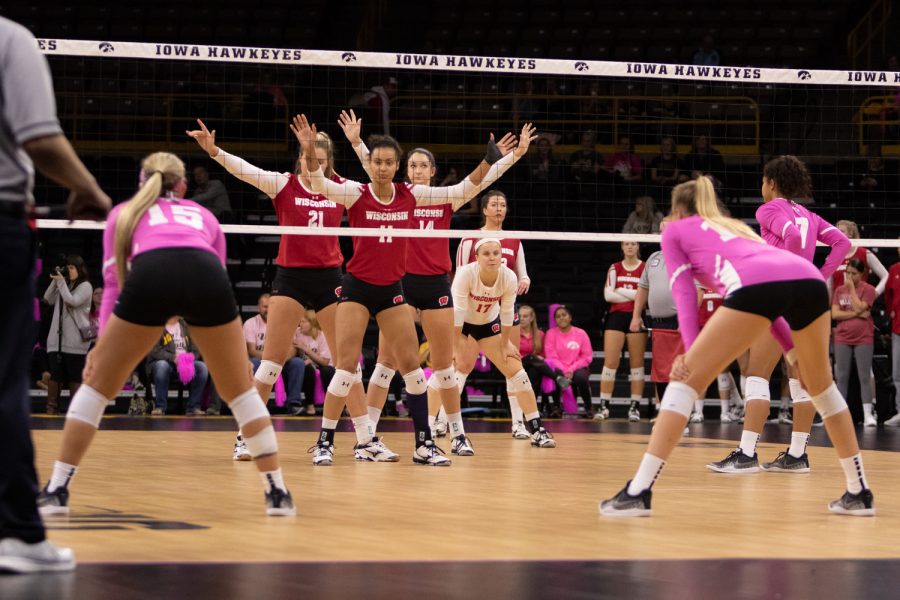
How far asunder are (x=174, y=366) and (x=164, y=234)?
32.9 ft

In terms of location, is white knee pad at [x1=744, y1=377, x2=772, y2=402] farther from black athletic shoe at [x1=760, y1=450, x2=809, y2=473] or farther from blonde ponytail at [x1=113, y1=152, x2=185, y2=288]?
blonde ponytail at [x1=113, y1=152, x2=185, y2=288]

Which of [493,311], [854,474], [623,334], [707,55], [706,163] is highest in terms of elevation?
[707,55]

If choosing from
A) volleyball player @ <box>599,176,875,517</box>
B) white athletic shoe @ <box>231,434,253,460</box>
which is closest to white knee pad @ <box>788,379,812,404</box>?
volleyball player @ <box>599,176,875,517</box>

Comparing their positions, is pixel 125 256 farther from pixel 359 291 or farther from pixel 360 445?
pixel 360 445

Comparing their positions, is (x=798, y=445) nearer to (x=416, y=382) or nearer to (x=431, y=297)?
(x=416, y=382)

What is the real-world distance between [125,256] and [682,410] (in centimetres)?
270

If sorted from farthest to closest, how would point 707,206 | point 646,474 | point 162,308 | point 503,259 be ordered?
point 503,259, point 707,206, point 646,474, point 162,308

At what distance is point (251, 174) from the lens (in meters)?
9.63

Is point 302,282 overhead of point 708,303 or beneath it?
overhead

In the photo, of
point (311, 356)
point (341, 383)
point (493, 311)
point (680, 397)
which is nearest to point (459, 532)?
point (680, 397)

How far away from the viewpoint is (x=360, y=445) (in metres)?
9.79

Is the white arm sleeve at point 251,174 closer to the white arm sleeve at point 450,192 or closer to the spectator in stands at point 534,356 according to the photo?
the white arm sleeve at point 450,192

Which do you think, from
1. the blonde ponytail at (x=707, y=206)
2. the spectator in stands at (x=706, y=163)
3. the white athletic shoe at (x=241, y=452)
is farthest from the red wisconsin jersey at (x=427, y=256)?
the spectator in stands at (x=706, y=163)

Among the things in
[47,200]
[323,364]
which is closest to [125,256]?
→ [323,364]
